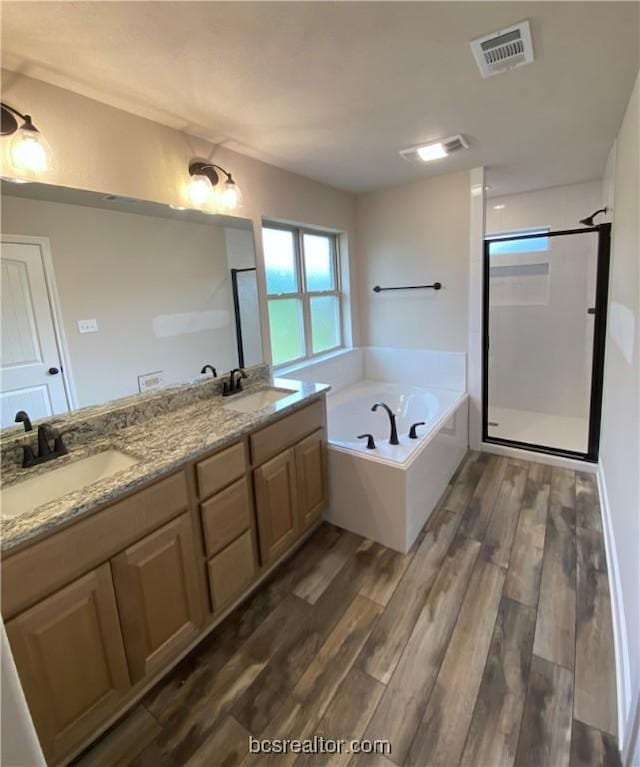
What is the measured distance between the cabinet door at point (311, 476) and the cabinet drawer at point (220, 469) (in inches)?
16.5

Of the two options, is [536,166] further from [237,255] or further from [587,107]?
[237,255]

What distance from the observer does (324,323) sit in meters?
3.59

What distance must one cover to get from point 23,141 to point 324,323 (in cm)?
249

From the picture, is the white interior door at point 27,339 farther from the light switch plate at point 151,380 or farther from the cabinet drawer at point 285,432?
the cabinet drawer at point 285,432

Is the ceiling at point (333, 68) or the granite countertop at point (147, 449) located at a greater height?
the ceiling at point (333, 68)

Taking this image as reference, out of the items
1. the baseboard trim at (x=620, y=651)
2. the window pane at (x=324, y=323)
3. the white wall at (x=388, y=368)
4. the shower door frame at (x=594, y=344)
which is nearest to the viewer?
the baseboard trim at (x=620, y=651)

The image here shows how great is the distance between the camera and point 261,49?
1.37 meters

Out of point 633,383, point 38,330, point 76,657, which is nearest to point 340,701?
point 76,657

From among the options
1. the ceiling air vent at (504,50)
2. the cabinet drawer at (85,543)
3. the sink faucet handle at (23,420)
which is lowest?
the cabinet drawer at (85,543)

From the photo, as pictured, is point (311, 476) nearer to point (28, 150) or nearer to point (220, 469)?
point (220, 469)

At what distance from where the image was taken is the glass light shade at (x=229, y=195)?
7.15ft

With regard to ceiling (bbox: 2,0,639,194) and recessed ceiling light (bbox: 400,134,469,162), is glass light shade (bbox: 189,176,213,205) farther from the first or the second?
recessed ceiling light (bbox: 400,134,469,162)

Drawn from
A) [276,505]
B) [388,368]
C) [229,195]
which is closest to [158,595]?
[276,505]

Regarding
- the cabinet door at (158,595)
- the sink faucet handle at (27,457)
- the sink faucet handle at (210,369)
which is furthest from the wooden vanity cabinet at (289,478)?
the sink faucet handle at (27,457)
